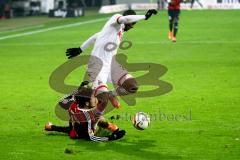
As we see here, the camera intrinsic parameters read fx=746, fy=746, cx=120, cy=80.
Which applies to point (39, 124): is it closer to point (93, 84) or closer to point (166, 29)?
point (93, 84)

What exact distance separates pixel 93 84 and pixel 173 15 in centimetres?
1891

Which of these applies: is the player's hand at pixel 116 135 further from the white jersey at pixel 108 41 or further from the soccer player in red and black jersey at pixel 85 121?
the white jersey at pixel 108 41

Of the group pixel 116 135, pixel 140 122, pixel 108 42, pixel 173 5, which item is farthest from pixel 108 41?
pixel 173 5

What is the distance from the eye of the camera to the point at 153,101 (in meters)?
16.9

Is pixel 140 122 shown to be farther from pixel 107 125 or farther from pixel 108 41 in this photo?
pixel 108 41

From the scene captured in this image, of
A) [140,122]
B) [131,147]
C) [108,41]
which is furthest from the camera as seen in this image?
[108,41]

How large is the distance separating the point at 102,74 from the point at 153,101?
3.29 meters

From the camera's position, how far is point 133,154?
11.8 metres

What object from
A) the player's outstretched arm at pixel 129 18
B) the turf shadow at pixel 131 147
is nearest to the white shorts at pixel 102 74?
the player's outstretched arm at pixel 129 18

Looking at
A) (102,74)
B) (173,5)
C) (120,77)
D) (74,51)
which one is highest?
(74,51)

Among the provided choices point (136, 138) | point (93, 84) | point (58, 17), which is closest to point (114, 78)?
point (93, 84)

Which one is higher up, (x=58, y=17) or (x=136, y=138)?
(x=136, y=138)

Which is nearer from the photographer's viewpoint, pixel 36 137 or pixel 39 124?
pixel 36 137

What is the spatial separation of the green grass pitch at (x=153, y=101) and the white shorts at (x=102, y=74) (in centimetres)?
→ 76
